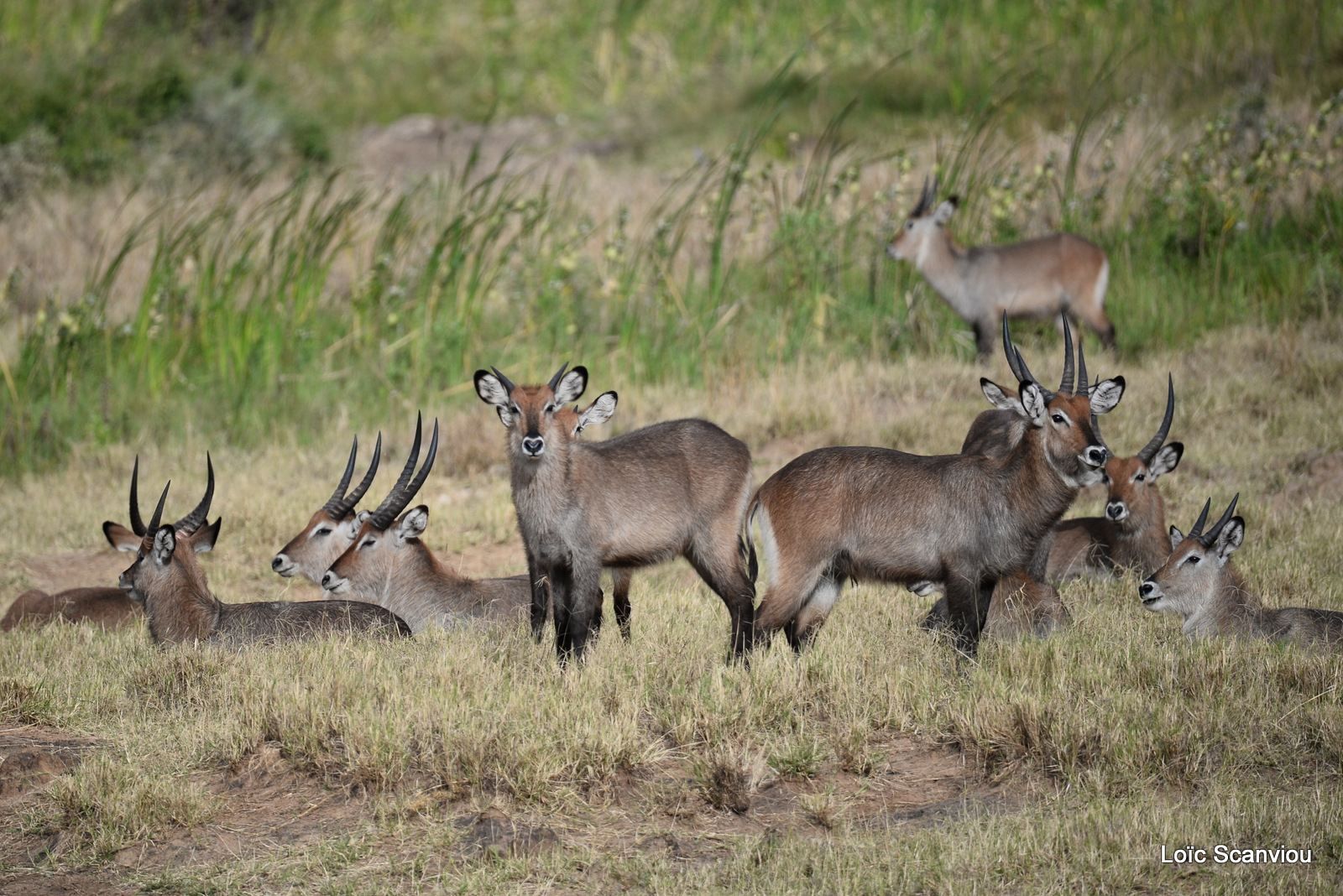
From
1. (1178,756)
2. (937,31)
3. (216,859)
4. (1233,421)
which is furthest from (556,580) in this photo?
(937,31)

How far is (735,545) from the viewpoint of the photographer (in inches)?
225

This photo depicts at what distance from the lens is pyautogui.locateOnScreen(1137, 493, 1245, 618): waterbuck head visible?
575 centimetres

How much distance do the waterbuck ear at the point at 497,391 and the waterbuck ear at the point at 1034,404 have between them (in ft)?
6.42

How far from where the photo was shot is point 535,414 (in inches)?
214

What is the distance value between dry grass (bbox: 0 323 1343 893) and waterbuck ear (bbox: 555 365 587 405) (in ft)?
3.29

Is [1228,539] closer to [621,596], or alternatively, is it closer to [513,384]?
[621,596]

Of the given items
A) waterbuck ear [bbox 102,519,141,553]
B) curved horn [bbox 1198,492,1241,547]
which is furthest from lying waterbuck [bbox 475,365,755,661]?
waterbuck ear [bbox 102,519,141,553]

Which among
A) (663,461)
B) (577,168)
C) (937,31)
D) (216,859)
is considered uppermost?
(937,31)

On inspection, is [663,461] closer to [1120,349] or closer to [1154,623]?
[1154,623]

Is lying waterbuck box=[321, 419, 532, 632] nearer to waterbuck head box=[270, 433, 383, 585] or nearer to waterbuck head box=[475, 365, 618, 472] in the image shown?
waterbuck head box=[270, 433, 383, 585]

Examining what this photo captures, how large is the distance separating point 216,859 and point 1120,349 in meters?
8.14

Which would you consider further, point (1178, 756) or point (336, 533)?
point (336, 533)

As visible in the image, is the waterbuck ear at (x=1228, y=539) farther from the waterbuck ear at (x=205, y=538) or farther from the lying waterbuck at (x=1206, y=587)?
the waterbuck ear at (x=205, y=538)

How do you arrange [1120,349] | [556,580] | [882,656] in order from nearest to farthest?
[882,656] → [556,580] → [1120,349]
